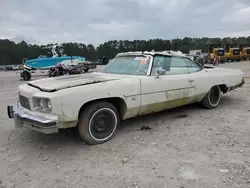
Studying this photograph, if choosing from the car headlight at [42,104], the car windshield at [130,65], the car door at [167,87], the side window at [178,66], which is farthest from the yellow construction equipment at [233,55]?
the car headlight at [42,104]

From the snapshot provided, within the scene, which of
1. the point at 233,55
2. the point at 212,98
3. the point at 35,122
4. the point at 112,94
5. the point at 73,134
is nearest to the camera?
the point at 35,122

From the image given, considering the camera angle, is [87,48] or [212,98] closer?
[212,98]

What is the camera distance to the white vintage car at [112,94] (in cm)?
329

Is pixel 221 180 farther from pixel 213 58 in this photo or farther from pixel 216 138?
pixel 213 58

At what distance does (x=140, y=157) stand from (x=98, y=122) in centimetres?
89

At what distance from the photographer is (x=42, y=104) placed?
11.0 feet

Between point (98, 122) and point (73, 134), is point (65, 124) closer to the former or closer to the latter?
point (98, 122)

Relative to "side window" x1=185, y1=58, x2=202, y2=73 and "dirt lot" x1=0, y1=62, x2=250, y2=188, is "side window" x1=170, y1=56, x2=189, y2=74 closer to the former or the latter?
"side window" x1=185, y1=58, x2=202, y2=73

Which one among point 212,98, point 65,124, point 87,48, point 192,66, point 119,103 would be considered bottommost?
point 212,98

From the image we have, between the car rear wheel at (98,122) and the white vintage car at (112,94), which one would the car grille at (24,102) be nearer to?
the white vintage car at (112,94)

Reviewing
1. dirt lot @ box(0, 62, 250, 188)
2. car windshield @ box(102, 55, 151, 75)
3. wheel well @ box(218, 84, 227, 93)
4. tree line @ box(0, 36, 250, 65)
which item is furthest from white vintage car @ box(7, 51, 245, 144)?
tree line @ box(0, 36, 250, 65)

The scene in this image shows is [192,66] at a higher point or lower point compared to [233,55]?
higher

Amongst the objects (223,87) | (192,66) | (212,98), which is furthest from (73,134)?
(223,87)

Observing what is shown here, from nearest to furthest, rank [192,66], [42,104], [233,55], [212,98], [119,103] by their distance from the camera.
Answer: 1. [42,104]
2. [119,103]
3. [192,66]
4. [212,98]
5. [233,55]
